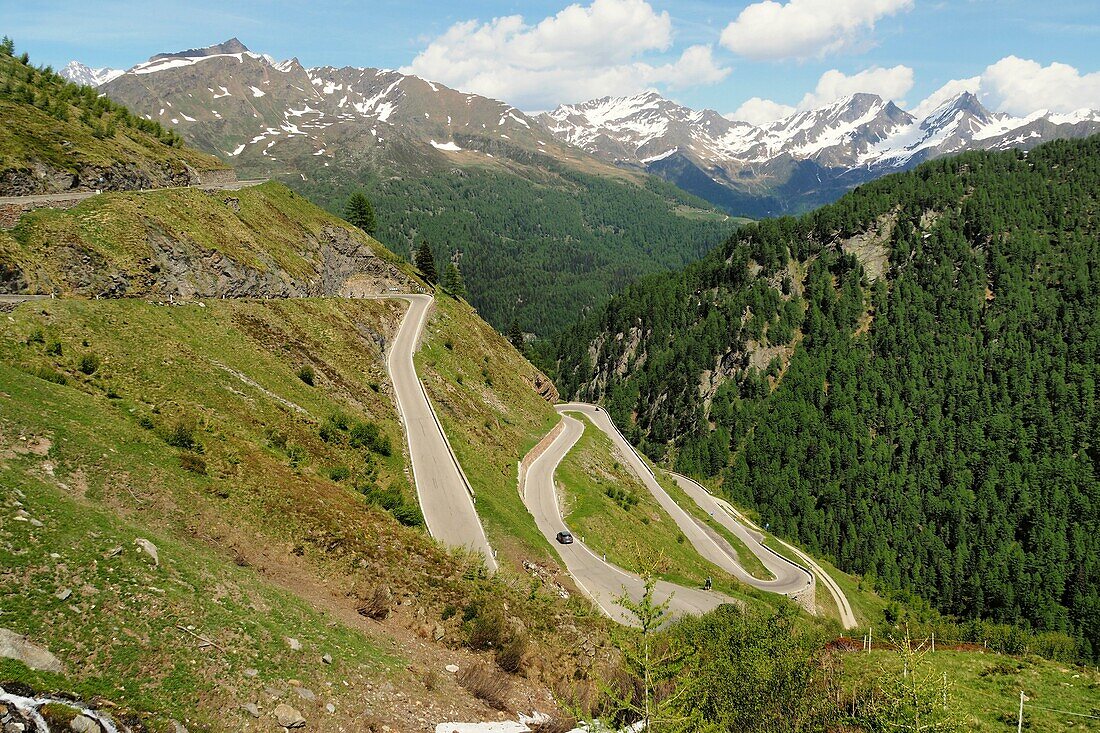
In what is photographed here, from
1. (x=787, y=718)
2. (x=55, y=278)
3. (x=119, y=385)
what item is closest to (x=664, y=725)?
(x=787, y=718)

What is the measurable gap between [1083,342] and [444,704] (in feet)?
557

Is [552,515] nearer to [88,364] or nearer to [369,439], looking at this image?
[369,439]

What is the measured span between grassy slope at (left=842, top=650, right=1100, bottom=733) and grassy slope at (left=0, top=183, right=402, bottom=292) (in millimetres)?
42433

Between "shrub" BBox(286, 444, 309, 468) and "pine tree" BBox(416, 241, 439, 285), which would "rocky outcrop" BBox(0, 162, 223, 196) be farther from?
"pine tree" BBox(416, 241, 439, 285)

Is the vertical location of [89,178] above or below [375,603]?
above

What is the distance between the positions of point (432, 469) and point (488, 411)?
61.1ft

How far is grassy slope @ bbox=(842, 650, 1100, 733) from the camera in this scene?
24812 millimetres

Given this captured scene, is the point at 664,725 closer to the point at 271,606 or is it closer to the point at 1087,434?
the point at 271,606

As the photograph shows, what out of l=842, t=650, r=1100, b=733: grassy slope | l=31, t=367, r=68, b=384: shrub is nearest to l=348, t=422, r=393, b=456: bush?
l=31, t=367, r=68, b=384: shrub

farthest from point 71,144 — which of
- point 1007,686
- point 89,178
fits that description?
point 1007,686

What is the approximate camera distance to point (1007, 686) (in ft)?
93.6

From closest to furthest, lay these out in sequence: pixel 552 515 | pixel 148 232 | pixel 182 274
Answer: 1. pixel 148 232
2. pixel 182 274
3. pixel 552 515

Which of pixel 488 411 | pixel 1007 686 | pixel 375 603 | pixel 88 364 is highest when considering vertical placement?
pixel 88 364

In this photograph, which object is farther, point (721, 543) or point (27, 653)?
point (721, 543)
